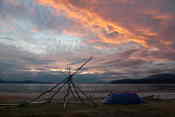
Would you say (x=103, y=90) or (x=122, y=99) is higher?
(x=122, y=99)

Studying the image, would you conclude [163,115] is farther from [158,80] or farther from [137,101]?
[158,80]

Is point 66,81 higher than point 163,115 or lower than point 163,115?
higher

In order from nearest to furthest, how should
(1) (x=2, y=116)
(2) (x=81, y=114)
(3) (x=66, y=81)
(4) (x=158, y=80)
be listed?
(1) (x=2, y=116) < (2) (x=81, y=114) < (3) (x=66, y=81) < (4) (x=158, y=80)

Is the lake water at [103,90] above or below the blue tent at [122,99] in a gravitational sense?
below

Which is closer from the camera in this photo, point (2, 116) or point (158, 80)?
point (2, 116)

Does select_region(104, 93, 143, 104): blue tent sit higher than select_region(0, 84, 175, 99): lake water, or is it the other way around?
select_region(104, 93, 143, 104): blue tent

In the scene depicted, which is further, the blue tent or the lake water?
the lake water

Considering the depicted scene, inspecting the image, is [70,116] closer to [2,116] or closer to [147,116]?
[2,116]

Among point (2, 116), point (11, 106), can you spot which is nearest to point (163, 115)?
point (2, 116)

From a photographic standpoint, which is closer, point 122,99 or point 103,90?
point 122,99

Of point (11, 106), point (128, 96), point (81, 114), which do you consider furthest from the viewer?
point (128, 96)

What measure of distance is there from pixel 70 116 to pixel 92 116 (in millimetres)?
1369

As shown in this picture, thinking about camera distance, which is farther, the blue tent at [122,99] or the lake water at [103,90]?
the lake water at [103,90]

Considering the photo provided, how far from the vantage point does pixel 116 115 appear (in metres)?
12.1
